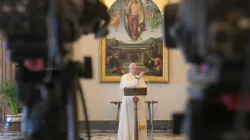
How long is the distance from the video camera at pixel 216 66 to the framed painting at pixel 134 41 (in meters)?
11.0

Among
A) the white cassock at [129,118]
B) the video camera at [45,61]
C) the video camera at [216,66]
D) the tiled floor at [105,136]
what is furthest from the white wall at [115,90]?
the video camera at [216,66]

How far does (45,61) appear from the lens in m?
1.51

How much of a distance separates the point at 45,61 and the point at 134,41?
11.0m

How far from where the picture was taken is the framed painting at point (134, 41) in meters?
12.4

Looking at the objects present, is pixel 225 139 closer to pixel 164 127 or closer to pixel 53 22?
pixel 53 22

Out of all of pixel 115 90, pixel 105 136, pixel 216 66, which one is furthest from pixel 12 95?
pixel 216 66

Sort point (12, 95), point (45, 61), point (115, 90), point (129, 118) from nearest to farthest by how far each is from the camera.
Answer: point (45, 61)
point (12, 95)
point (129, 118)
point (115, 90)

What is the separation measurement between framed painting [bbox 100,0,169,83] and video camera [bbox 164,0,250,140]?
36.2 feet

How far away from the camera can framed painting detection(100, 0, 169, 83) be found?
12.4 metres

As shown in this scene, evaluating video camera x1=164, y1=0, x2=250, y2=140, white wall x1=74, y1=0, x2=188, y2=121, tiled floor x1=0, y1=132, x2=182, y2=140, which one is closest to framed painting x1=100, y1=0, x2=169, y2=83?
white wall x1=74, y1=0, x2=188, y2=121

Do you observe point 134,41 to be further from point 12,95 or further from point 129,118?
point 12,95

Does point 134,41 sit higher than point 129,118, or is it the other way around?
point 134,41

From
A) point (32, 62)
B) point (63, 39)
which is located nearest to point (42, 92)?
point (32, 62)

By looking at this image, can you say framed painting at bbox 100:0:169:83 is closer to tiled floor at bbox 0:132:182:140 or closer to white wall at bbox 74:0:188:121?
white wall at bbox 74:0:188:121
